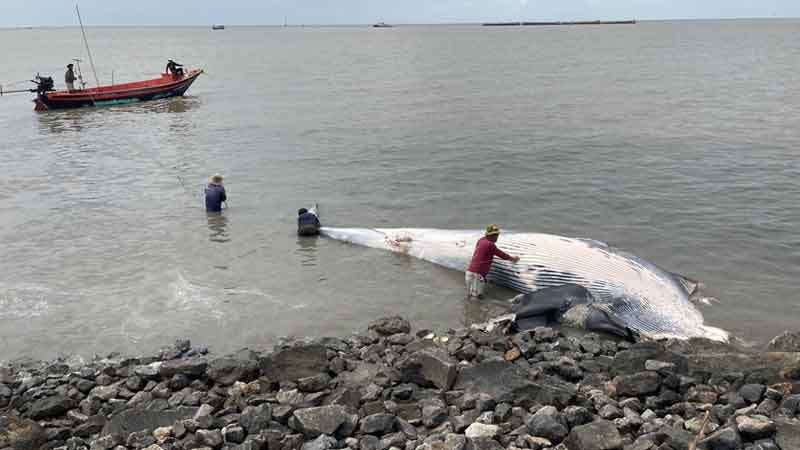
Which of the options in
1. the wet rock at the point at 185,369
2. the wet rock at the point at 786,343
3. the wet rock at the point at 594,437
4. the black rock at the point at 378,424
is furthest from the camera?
the wet rock at the point at 786,343

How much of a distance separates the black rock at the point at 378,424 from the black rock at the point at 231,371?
6.68ft

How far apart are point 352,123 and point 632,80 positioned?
25882mm

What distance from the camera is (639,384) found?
765 centimetres

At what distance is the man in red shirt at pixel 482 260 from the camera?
11.5 metres

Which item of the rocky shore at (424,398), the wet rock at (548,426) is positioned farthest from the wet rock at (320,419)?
the wet rock at (548,426)

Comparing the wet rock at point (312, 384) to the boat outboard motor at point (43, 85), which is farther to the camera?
the boat outboard motor at point (43, 85)

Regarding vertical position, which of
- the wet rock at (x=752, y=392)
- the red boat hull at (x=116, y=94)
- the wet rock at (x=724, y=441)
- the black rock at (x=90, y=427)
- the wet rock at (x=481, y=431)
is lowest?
the black rock at (x=90, y=427)

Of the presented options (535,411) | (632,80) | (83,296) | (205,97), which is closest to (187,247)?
(83,296)

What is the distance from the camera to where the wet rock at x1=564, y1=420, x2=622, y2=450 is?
6.36 metres

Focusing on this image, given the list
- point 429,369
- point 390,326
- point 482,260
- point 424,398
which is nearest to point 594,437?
point 424,398

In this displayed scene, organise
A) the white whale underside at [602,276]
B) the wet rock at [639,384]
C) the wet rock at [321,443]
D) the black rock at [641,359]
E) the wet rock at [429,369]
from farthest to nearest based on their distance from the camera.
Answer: the white whale underside at [602,276]
the black rock at [641,359]
the wet rock at [429,369]
the wet rock at [639,384]
the wet rock at [321,443]

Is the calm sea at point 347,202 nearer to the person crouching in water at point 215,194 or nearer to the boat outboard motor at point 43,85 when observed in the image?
the person crouching in water at point 215,194

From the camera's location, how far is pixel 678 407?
7293mm

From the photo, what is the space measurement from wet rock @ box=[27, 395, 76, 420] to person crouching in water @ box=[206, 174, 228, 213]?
341 inches
